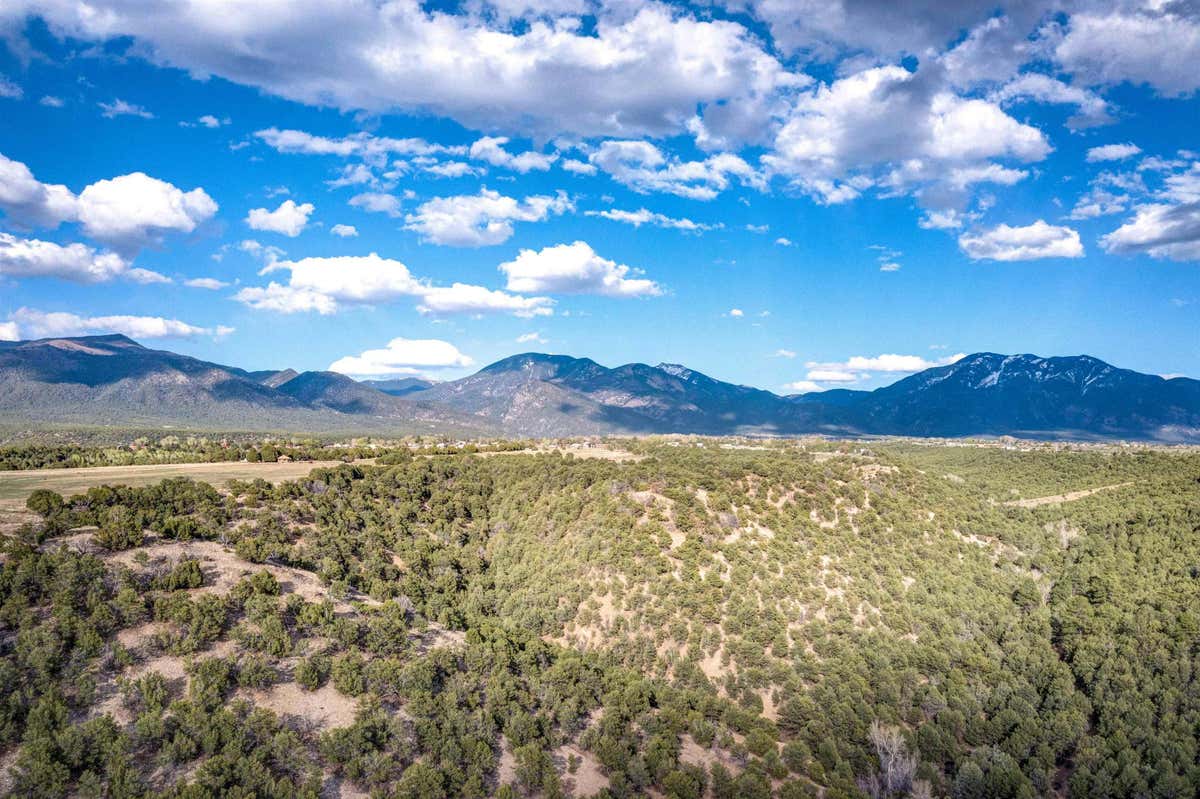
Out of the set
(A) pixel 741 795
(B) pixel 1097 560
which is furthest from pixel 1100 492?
(A) pixel 741 795

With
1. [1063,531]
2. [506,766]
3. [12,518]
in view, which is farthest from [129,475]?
[1063,531]

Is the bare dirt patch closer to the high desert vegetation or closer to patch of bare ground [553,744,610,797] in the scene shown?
the high desert vegetation

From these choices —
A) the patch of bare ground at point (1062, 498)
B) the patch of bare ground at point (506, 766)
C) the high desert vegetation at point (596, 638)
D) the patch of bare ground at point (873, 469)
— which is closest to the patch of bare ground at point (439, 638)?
the high desert vegetation at point (596, 638)

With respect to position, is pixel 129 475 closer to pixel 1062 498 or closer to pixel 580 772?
pixel 580 772

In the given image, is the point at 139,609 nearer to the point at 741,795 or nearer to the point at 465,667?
the point at 465,667

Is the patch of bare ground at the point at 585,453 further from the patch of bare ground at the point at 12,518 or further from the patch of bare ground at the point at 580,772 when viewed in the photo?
the patch of bare ground at the point at 12,518
